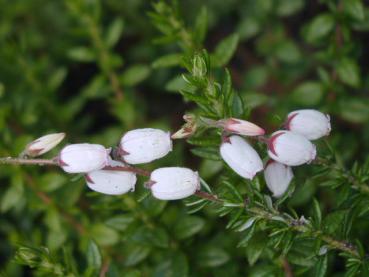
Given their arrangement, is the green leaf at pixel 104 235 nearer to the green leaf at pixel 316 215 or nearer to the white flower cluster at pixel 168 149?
the white flower cluster at pixel 168 149

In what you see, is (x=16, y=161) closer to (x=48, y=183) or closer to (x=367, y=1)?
(x=48, y=183)

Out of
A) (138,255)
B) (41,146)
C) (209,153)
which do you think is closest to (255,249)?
(209,153)

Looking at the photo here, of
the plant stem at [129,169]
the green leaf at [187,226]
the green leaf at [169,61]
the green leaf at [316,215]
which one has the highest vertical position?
the green leaf at [169,61]

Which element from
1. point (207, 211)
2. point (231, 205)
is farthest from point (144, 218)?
point (231, 205)

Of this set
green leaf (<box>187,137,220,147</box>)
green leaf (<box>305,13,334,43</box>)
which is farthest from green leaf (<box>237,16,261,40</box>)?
green leaf (<box>187,137,220,147</box>)

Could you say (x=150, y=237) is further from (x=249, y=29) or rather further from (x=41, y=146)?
(x=249, y=29)

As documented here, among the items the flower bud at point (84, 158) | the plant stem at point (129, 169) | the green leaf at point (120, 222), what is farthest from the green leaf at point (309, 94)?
the flower bud at point (84, 158)
